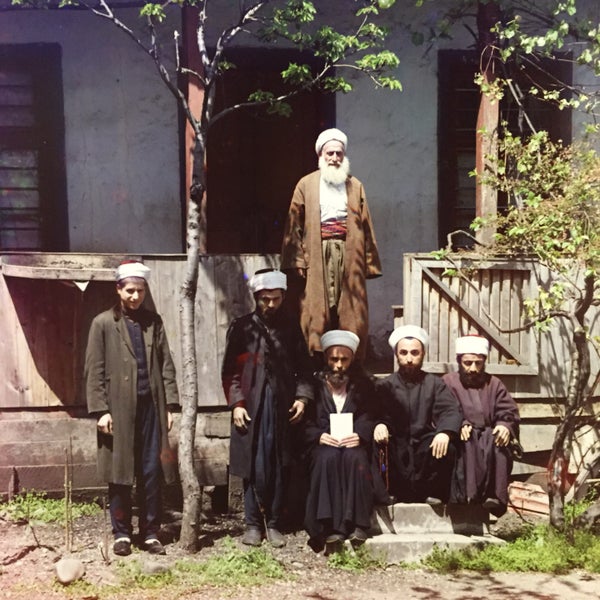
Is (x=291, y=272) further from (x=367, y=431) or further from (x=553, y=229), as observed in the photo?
(x=553, y=229)

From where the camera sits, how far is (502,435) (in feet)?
19.4

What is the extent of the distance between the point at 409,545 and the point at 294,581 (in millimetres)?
926

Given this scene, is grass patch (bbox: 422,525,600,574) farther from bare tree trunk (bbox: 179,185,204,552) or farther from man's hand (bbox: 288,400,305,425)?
bare tree trunk (bbox: 179,185,204,552)

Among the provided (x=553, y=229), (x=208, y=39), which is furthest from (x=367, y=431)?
(x=208, y=39)

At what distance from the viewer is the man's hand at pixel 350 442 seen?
589 centimetres

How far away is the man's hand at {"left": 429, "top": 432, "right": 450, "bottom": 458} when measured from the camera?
19.1 feet

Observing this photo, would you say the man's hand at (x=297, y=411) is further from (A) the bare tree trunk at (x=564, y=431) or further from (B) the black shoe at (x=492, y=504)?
(A) the bare tree trunk at (x=564, y=431)

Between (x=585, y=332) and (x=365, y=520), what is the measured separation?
2149 millimetres

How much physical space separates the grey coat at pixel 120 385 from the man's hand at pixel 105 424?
0.10ft

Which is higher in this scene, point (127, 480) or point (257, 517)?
point (127, 480)

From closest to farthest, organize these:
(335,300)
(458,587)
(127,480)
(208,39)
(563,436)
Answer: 1. (458,587)
2. (127,480)
3. (563,436)
4. (335,300)
5. (208,39)

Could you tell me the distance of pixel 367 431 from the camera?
5949 mm

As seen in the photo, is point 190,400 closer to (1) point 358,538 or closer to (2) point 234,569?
(2) point 234,569

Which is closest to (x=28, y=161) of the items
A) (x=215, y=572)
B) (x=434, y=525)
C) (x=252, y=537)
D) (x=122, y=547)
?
(x=122, y=547)
